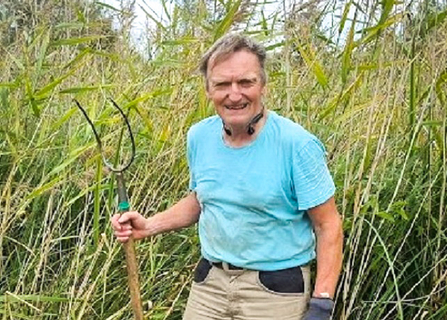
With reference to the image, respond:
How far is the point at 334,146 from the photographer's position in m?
2.79

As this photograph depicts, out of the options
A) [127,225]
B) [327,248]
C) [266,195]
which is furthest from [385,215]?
[127,225]

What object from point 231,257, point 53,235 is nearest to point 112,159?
point 53,235

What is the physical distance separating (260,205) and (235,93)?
29 centimetres

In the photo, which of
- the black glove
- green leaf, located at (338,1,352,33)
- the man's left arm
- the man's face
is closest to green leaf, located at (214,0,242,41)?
green leaf, located at (338,1,352,33)

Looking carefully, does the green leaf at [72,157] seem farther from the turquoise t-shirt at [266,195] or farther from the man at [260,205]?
the turquoise t-shirt at [266,195]

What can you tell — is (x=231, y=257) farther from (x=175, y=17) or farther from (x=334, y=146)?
(x=175, y=17)

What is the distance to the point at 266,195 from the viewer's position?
2.09 m

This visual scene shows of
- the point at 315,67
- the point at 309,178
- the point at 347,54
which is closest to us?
the point at 309,178

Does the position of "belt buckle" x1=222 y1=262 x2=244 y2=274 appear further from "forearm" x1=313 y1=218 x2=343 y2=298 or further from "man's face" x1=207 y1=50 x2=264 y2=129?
"man's face" x1=207 y1=50 x2=264 y2=129

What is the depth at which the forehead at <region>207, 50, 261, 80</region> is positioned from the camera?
2113mm

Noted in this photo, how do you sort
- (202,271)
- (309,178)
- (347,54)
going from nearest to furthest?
(309,178) → (202,271) → (347,54)

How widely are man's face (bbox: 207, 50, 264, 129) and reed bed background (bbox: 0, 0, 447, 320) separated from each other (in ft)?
1.59

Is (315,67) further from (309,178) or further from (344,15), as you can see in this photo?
(309,178)

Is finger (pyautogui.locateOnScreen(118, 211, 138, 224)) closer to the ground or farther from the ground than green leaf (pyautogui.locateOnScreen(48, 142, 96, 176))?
Answer: closer to the ground
